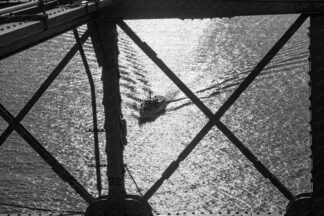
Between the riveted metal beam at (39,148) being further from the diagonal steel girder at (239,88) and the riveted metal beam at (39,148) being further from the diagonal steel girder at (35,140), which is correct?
the diagonal steel girder at (239,88)

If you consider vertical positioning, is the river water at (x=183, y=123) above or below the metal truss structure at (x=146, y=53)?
above

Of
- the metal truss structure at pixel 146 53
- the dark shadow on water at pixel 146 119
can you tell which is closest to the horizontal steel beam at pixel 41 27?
the metal truss structure at pixel 146 53

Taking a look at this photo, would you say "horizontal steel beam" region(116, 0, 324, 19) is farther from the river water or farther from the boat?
the boat

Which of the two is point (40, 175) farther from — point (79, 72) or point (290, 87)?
point (290, 87)

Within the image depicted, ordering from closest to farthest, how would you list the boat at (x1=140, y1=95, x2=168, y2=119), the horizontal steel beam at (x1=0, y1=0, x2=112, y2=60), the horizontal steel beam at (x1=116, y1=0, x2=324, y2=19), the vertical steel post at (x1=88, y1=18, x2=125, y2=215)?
1. the horizontal steel beam at (x1=0, y1=0, x2=112, y2=60)
2. the horizontal steel beam at (x1=116, y1=0, x2=324, y2=19)
3. the vertical steel post at (x1=88, y1=18, x2=125, y2=215)
4. the boat at (x1=140, y1=95, x2=168, y2=119)

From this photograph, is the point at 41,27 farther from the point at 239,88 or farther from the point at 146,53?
the point at 239,88

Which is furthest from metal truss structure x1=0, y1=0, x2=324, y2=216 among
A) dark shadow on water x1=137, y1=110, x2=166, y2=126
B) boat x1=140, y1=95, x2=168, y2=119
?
Answer: dark shadow on water x1=137, y1=110, x2=166, y2=126

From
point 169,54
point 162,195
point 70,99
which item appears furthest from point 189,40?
point 162,195
